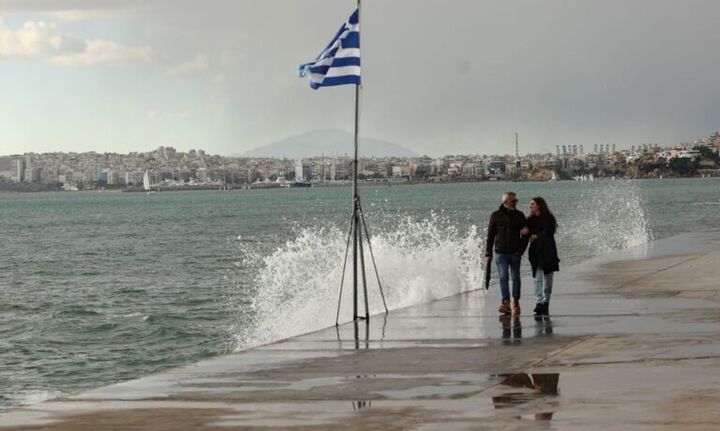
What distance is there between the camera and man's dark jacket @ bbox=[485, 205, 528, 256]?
55.9 feet

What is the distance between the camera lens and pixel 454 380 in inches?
471

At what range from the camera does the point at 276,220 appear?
119062 millimetres

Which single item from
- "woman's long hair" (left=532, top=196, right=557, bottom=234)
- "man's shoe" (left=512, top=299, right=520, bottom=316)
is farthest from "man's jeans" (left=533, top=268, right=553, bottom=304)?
"woman's long hair" (left=532, top=196, right=557, bottom=234)

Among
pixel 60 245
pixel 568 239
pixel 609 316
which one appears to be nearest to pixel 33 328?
pixel 609 316

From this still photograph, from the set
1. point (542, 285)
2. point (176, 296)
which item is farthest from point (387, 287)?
point (176, 296)

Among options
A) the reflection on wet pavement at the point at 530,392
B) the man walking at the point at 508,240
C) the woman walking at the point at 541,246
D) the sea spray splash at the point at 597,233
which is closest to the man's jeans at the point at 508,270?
the man walking at the point at 508,240

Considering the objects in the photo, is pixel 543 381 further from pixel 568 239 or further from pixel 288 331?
pixel 568 239

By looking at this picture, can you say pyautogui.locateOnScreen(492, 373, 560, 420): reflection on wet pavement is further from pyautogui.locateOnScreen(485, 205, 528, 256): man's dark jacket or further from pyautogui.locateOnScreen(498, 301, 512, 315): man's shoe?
pyautogui.locateOnScreen(498, 301, 512, 315): man's shoe

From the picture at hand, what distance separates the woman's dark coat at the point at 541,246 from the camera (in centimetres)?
1700

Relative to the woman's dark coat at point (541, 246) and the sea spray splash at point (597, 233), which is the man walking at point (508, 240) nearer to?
the woman's dark coat at point (541, 246)

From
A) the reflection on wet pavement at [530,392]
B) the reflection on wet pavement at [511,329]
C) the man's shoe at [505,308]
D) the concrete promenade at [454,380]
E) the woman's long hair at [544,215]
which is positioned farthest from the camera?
the man's shoe at [505,308]

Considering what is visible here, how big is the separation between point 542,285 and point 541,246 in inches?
19.2

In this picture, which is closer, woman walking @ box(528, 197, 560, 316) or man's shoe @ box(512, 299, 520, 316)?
woman walking @ box(528, 197, 560, 316)

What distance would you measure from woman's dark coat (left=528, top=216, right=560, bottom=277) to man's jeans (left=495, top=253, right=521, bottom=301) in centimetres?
24
